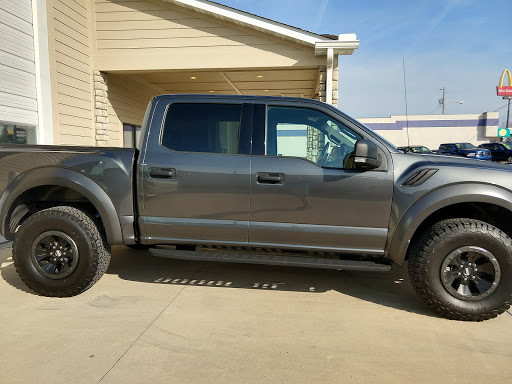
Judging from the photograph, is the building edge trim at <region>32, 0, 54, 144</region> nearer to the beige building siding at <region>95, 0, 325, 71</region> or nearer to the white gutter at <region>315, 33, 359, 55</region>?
the beige building siding at <region>95, 0, 325, 71</region>

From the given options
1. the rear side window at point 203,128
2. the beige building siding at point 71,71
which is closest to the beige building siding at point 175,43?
the beige building siding at point 71,71

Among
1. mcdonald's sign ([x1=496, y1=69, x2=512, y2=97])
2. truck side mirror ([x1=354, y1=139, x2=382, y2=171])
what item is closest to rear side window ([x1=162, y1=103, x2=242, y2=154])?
truck side mirror ([x1=354, y1=139, x2=382, y2=171])

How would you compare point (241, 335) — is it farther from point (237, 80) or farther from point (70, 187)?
point (237, 80)

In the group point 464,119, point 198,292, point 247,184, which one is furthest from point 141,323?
point 464,119

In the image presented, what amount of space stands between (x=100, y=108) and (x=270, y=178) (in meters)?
7.50

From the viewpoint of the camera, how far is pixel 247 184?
321 centimetres

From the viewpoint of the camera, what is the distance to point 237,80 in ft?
35.6

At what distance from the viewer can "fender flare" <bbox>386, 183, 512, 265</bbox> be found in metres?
2.92

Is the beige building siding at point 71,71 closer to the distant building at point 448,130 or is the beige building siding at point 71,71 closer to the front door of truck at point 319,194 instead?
the front door of truck at point 319,194

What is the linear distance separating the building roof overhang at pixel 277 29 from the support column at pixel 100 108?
9.06ft

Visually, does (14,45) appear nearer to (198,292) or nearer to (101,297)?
(101,297)

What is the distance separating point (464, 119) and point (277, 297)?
47.5 meters

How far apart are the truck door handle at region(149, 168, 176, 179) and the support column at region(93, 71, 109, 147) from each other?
656 centimetres

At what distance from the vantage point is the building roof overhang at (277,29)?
7.70 m
